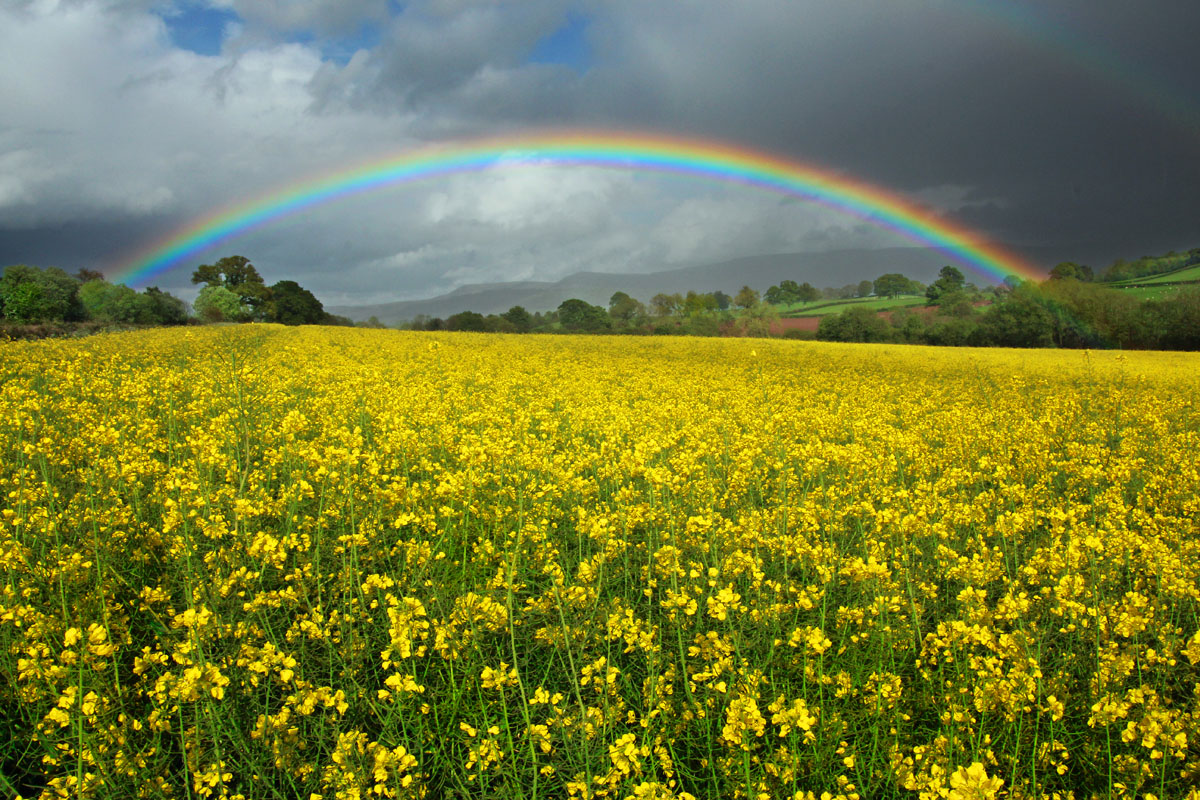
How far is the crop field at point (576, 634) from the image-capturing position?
251 cm

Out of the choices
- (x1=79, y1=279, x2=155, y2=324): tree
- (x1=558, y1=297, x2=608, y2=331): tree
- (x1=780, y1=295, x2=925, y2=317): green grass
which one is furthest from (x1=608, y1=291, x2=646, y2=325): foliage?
(x1=79, y1=279, x2=155, y2=324): tree

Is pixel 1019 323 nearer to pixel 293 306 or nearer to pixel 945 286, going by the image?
pixel 945 286

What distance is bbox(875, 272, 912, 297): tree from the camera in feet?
311

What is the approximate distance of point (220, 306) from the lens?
6425 centimetres

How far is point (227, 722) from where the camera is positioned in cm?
268

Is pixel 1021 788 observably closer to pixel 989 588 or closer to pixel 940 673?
pixel 940 673

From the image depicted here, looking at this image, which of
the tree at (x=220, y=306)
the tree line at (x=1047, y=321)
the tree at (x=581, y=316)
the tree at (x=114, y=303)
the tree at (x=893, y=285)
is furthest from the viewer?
the tree at (x=893, y=285)

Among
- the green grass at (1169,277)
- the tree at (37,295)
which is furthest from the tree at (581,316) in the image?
the green grass at (1169,277)

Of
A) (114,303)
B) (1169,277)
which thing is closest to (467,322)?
(114,303)

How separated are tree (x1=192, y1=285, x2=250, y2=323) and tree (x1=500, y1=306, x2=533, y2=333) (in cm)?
2927

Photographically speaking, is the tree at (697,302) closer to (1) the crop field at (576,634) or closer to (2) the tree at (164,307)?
(2) the tree at (164,307)

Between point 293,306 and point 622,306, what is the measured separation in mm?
41845

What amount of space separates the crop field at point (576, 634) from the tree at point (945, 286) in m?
71.8

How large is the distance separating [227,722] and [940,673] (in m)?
3.61
